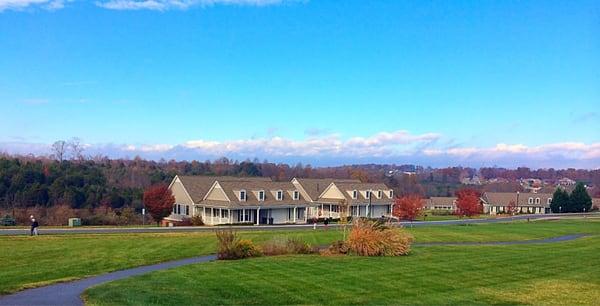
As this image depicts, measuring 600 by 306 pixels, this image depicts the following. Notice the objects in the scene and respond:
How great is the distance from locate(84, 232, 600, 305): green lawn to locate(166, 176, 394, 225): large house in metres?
29.9

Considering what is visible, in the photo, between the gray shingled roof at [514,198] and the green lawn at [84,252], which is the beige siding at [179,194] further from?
the gray shingled roof at [514,198]

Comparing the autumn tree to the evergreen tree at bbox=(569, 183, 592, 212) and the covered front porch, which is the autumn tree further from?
the covered front porch

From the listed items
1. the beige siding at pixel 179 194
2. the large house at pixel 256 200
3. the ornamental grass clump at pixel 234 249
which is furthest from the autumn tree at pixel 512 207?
the ornamental grass clump at pixel 234 249

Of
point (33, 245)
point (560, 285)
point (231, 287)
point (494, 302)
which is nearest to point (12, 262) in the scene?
point (33, 245)

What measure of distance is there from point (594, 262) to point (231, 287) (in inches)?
655

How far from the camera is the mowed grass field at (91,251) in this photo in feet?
67.1

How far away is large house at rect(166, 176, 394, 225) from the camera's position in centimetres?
5772

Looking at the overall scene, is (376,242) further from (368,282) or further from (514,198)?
(514,198)

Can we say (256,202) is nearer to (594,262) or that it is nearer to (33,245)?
(33,245)

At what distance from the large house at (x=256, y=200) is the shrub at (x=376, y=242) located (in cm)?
2588

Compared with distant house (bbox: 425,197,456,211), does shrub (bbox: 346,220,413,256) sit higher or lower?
higher

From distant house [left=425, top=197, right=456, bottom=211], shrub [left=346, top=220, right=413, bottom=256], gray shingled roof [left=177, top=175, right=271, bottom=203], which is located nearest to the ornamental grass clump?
shrub [left=346, top=220, right=413, bottom=256]

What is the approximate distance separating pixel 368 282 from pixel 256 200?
41884mm

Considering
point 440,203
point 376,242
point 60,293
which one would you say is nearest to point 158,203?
point 376,242
